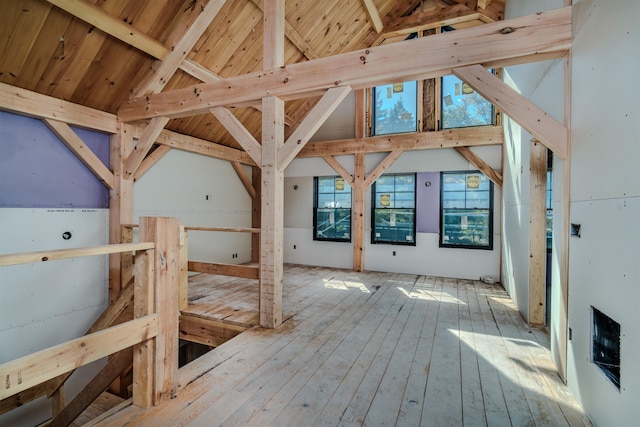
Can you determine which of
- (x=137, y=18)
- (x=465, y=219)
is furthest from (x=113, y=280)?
(x=465, y=219)

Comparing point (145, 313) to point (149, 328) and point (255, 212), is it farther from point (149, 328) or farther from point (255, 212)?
point (255, 212)

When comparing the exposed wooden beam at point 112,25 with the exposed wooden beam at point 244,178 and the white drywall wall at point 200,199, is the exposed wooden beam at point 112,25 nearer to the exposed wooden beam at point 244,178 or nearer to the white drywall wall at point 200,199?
the white drywall wall at point 200,199

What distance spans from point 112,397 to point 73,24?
460cm

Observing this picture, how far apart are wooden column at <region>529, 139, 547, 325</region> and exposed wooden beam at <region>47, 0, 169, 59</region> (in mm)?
4649

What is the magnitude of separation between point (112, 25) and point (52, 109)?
1357 mm

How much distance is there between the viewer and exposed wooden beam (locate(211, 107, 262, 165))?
3295 mm

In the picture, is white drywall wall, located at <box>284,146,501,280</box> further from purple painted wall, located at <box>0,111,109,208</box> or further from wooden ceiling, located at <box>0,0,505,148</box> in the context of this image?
purple painted wall, located at <box>0,111,109,208</box>

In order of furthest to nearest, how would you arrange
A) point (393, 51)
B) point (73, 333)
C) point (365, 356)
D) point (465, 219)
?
point (465, 219)
point (73, 333)
point (393, 51)
point (365, 356)

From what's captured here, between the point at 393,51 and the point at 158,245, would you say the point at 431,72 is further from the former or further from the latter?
the point at 158,245

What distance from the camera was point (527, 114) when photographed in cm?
233

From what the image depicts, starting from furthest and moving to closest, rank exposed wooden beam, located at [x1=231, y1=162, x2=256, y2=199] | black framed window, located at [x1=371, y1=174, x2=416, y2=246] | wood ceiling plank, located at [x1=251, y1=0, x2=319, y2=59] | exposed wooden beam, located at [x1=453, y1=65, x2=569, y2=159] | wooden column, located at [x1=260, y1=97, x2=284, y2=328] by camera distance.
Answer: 1. exposed wooden beam, located at [x1=231, y1=162, x2=256, y2=199]
2. black framed window, located at [x1=371, y1=174, x2=416, y2=246]
3. wood ceiling plank, located at [x1=251, y1=0, x2=319, y2=59]
4. wooden column, located at [x1=260, y1=97, x2=284, y2=328]
5. exposed wooden beam, located at [x1=453, y1=65, x2=569, y2=159]

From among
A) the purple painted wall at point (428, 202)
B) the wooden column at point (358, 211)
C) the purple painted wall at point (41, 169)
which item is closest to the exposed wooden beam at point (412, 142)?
the wooden column at point (358, 211)

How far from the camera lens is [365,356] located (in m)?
2.63

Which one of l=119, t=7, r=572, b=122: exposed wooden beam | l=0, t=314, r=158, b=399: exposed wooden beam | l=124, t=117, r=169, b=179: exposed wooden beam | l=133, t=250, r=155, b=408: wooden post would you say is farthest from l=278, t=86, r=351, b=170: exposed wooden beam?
l=124, t=117, r=169, b=179: exposed wooden beam
